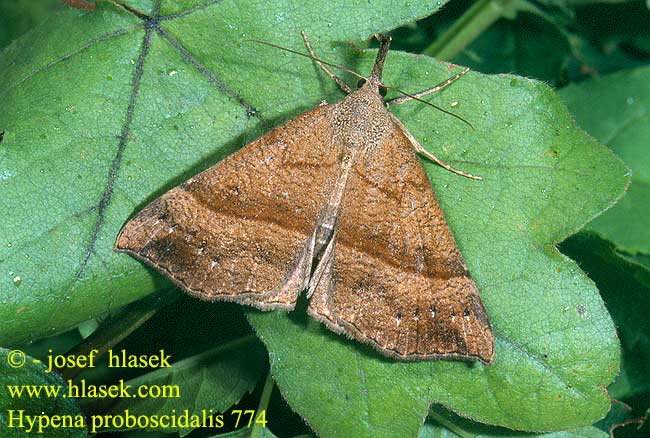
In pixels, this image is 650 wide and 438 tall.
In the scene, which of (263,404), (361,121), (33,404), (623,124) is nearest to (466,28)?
(623,124)

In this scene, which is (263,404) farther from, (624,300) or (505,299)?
(624,300)

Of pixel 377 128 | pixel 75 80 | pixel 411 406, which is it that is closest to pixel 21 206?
pixel 75 80

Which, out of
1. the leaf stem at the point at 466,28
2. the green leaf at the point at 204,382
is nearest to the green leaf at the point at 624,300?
the leaf stem at the point at 466,28

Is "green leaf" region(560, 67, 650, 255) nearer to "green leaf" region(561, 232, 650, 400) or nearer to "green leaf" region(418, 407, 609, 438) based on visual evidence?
"green leaf" region(561, 232, 650, 400)

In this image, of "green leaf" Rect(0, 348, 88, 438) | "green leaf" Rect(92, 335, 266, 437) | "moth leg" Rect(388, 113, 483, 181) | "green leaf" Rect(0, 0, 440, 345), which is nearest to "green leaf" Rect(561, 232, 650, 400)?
"moth leg" Rect(388, 113, 483, 181)

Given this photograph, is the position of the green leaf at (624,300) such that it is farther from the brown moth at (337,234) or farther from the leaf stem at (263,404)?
the leaf stem at (263,404)

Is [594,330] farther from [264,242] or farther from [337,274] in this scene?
[264,242]
